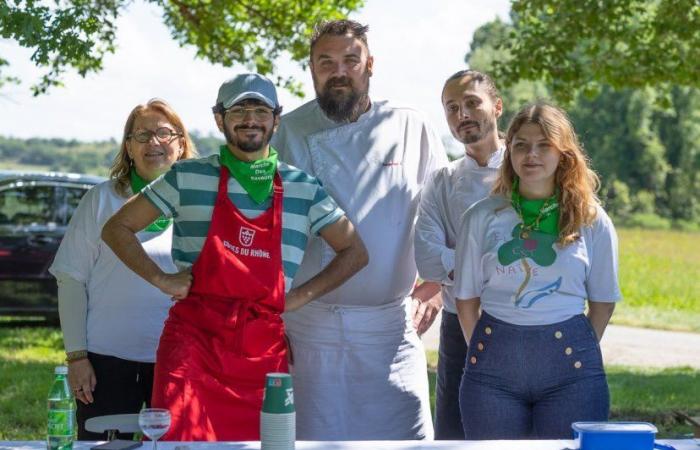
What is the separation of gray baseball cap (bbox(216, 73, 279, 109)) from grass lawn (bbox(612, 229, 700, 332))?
1155cm

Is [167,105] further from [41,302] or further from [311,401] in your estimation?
[41,302]

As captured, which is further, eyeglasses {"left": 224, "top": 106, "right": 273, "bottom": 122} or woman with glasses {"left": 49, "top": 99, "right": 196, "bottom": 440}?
woman with glasses {"left": 49, "top": 99, "right": 196, "bottom": 440}

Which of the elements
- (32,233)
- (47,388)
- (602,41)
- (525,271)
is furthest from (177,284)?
(32,233)

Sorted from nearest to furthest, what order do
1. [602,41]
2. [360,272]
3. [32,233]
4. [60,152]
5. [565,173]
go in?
[565,173]
[360,272]
[602,41]
[32,233]
[60,152]

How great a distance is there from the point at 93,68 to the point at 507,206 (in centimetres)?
632

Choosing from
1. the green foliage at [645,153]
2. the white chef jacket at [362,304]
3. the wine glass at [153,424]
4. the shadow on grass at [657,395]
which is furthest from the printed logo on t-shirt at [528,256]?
the green foliage at [645,153]

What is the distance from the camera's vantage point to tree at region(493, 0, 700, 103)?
30.0 ft

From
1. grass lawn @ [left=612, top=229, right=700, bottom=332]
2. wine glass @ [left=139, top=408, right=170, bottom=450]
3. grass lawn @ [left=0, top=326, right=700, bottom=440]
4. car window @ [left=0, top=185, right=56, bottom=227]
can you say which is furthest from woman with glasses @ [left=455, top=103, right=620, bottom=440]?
grass lawn @ [left=612, top=229, right=700, bottom=332]

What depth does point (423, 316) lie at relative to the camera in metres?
4.51

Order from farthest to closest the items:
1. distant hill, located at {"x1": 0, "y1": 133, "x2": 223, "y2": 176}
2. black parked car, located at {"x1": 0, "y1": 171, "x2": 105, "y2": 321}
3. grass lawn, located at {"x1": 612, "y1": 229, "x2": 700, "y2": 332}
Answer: distant hill, located at {"x1": 0, "y1": 133, "x2": 223, "y2": 176}
grass lawn, located at {"x1": 612, "y1": 229, "x2": 700, "y2": 332}
black parked car, located at {"x1": 0, "y1": 171, "x2": 105, "y2": 321}

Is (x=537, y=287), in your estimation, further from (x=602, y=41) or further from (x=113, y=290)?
(x=602, y=41)

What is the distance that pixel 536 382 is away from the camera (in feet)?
11.9

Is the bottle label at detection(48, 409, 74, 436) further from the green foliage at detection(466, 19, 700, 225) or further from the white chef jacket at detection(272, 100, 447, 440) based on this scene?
the green foliage at detection(466, 19, 700, 225)

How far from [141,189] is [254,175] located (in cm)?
73
